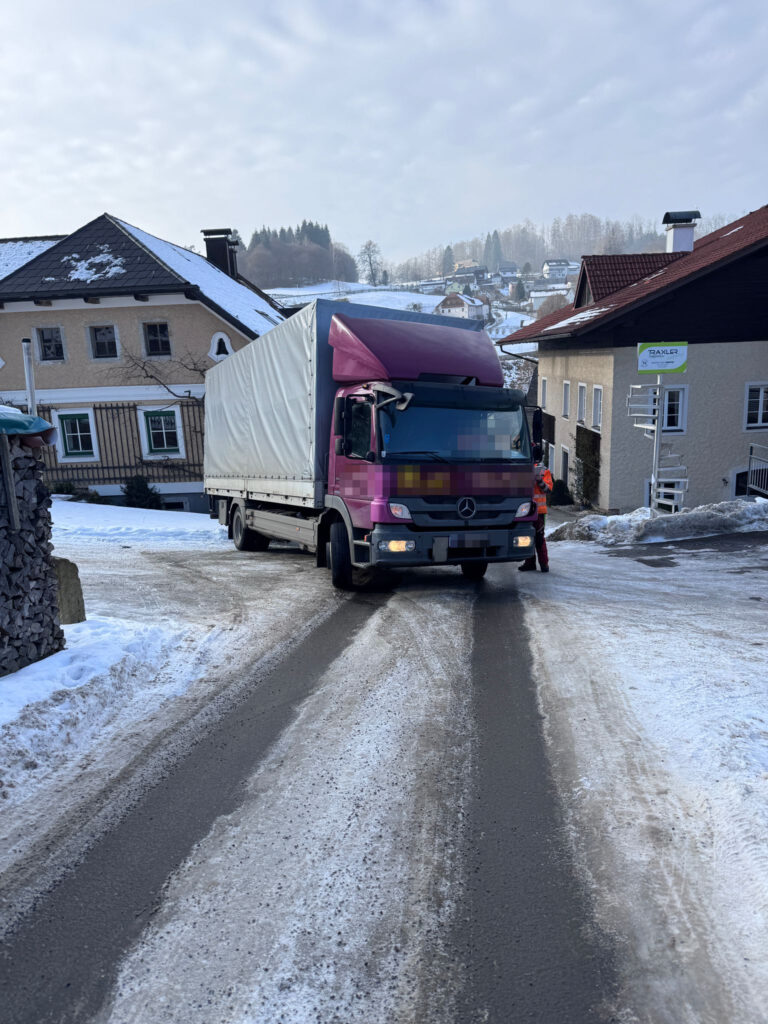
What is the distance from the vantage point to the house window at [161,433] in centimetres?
2373

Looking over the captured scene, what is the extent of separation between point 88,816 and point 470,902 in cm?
223

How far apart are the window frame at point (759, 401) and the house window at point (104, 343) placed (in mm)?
20568

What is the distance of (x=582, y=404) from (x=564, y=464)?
Result: 3844 mm

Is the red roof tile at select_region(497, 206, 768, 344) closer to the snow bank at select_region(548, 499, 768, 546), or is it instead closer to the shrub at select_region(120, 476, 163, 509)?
the snow bank at select_region(548, 499, 768, 546)

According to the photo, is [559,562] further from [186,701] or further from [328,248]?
[328,248]

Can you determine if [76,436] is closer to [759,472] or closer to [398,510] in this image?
[398,510]

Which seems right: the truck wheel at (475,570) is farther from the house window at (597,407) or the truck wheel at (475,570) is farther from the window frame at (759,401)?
the window frame at (759,401)

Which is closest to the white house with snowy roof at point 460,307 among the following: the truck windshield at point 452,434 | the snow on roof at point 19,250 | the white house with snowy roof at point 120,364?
Answer: the snow on roof at point 19,250

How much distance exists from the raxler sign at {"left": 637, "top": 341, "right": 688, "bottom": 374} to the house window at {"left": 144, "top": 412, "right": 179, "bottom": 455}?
1516 centimetres

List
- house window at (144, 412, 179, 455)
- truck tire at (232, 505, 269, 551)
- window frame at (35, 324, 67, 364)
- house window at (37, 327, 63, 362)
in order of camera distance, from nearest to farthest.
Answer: truck tire at (232, 505, 269, 551)
window frame at (35, 324, 67, 364)
house window at (37, 327, 63, 362)
house window at (144, 412, 179, 455)

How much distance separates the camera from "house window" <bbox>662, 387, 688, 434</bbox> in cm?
2125

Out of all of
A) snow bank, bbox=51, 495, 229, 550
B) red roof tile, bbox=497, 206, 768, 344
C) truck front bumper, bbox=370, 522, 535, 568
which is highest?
red roof tile, bbox=497, 206, 768, 344

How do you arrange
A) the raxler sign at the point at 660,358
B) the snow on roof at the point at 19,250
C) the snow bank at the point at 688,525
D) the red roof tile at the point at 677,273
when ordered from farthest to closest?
the snow on roof at the point at 19,250, the red roof tile at the point at 677,273, the raxler sign at the point at 660,358, the snow bank at the point at 688,525

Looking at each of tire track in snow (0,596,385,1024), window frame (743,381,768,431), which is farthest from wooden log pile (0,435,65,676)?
window frame (743,381,768,431)
